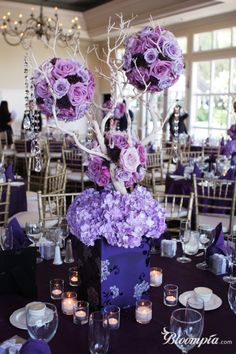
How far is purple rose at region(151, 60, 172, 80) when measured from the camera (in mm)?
1663

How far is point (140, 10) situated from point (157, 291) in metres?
8.54

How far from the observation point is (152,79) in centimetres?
170

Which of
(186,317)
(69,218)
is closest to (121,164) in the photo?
(69,218)

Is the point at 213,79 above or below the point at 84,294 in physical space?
above

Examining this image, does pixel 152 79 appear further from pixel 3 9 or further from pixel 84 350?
pixel 3 9

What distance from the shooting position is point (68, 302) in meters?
1.72

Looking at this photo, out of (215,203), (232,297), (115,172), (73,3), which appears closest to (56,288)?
(115,172)

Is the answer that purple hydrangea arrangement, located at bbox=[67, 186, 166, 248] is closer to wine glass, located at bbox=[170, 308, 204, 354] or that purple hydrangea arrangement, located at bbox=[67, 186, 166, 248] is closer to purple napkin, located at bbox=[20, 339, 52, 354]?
wine glass, located at bbox=[170, 308, 204, 354]

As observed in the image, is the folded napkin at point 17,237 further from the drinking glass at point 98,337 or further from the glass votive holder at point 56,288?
the drinking glass at point 98,337

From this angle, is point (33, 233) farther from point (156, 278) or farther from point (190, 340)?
point (190, 340)

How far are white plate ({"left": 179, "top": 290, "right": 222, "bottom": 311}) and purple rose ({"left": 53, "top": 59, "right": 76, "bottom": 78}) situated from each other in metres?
1.00

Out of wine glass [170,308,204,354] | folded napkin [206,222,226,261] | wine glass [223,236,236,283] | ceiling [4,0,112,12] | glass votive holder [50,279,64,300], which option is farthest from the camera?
ceiling [4,0,112,12]

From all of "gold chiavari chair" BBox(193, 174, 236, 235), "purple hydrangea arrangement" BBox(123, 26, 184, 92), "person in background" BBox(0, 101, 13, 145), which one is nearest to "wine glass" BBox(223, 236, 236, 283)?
"purple hydrangea arrangement" BBox(123, 26, 184, 92)

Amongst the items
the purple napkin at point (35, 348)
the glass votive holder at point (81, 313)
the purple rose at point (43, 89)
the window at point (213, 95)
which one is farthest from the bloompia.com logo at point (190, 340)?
the window at point (213, 95)
